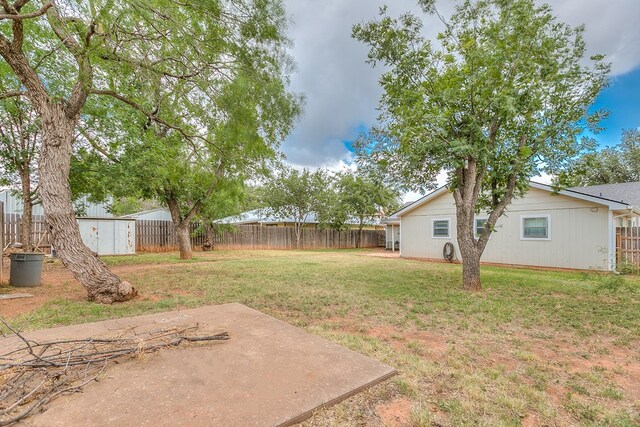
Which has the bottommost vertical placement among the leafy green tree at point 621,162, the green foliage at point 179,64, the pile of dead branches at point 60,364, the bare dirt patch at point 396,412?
the bare dirt patch at point 396,412

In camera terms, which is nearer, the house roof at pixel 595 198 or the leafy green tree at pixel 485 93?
the leafy green tree at pixel 485 93

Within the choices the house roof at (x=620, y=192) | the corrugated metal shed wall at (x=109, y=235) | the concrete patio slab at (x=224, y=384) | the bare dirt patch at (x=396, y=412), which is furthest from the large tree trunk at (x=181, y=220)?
the house roof at (x=620, y=192)

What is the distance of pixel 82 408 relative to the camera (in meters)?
1.81

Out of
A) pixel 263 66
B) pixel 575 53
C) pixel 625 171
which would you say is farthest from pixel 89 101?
pixel 625 171

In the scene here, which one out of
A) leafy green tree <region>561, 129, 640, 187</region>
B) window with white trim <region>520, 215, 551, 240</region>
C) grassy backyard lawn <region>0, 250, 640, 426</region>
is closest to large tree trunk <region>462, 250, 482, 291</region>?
grassy backyard lawn <region>0, 250, 640, 426</region>

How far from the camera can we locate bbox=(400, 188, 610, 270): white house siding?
9.59 m

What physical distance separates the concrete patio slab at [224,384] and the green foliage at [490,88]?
4694 millimetres

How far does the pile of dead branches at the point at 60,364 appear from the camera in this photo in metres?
1.84

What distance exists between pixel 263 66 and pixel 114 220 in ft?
42.0

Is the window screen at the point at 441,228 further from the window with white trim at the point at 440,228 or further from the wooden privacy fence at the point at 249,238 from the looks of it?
the wooden privacy fence at the point at 249,238

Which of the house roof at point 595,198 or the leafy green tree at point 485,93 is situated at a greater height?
the leafy green tree at point 485,93

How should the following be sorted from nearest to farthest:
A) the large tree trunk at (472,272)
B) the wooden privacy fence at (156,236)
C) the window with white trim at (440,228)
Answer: the large tree trunk at (472,272) → the window with white trim at (440,228) → the wooden privacy fence at (156,236)

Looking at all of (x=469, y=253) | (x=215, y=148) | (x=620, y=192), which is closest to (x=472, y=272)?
(x=469, y=253)

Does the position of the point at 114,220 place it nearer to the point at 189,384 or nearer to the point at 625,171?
the point at 189,384
